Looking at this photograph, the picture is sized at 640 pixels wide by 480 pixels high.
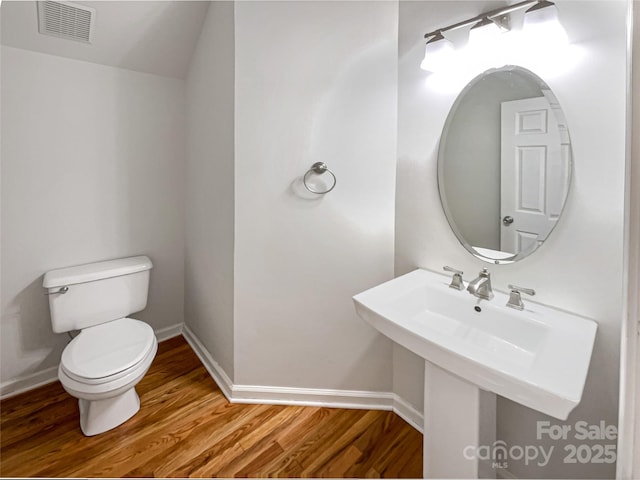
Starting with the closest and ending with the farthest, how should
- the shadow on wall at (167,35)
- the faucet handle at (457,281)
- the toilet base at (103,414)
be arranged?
the faucet handle at (457,281) → the toilet base at (103,414) → the shadow on wall at (167,35)

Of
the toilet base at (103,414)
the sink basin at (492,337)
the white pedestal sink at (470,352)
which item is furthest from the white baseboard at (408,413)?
the toilet base at (103,414)

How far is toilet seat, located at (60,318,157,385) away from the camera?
4.64ft

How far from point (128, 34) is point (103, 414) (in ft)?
6.81

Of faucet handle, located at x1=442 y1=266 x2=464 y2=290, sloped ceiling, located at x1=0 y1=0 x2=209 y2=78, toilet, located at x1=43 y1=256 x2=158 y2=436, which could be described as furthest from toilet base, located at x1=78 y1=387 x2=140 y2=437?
sloped ceiling, located at x1=0 y1=0 x2=209 y2=78

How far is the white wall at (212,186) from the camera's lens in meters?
1.65

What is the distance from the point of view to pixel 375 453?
142cm

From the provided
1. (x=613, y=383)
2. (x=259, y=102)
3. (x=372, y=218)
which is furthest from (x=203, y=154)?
(x=613, y=383)

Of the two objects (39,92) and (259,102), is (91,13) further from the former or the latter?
(259,102)

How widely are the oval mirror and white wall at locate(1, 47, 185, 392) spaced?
191cm

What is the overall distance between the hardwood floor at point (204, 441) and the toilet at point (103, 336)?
0.43 feet

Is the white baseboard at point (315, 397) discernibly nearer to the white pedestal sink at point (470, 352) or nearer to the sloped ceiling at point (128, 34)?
the white pedestal sink at point (470, 352)

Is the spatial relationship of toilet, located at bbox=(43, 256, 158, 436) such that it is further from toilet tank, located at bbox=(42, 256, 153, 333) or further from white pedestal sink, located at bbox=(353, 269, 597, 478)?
white pedestal sink, located at bbox=(353, 269, 597, 478)

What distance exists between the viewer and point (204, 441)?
149 centimetres

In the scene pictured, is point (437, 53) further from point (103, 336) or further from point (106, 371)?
point (103, 336)
